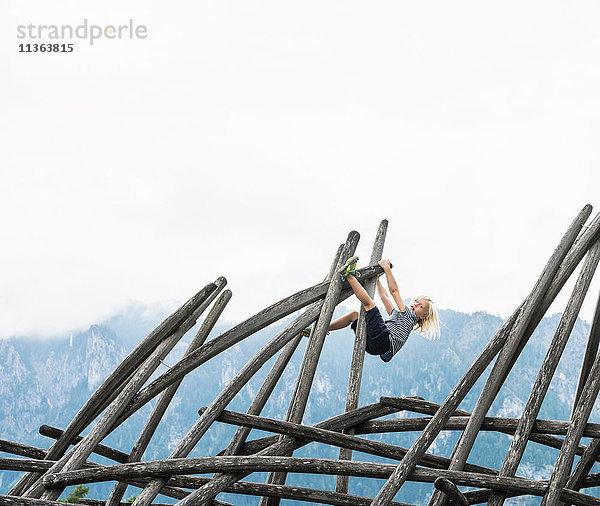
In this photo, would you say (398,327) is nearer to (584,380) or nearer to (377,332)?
(377,332)

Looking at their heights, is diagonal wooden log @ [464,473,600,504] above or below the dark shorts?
below

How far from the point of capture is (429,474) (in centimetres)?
575

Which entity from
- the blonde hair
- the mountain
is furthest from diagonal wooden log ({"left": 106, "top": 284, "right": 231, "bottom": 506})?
the mountain

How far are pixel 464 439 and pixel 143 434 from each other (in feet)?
11.0

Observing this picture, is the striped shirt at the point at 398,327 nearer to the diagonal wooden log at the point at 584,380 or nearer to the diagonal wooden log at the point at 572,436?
the diagonal wooden log at the point at 584,380

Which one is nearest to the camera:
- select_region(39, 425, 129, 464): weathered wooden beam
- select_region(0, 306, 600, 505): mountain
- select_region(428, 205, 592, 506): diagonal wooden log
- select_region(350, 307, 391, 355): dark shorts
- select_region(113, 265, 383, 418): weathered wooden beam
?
select_region(428, 205, 592, 506): diagonal wooden log

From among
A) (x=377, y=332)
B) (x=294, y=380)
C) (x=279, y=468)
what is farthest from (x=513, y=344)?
(x=294, y=380)

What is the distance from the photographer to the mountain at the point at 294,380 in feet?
428

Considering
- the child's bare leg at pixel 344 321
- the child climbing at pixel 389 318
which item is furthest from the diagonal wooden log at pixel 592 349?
the child's bare leg at pixel 344 321

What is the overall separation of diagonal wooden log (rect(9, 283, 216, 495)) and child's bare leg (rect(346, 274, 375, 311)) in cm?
166

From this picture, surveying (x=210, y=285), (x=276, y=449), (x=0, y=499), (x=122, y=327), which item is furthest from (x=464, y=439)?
(x=122, y=327)

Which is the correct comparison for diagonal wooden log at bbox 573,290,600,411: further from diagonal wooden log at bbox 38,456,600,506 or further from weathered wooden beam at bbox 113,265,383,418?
weathered wooden beam at bbox 113,265,383,418

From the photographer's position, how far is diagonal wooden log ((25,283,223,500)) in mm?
5871

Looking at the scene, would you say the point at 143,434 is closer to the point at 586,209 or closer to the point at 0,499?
the point at 0,499
